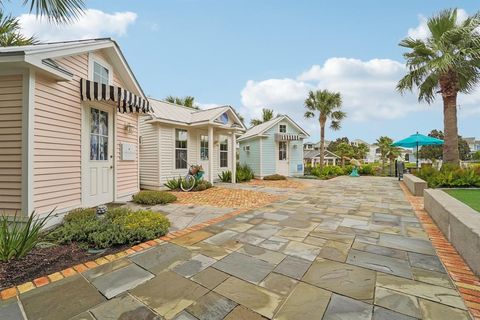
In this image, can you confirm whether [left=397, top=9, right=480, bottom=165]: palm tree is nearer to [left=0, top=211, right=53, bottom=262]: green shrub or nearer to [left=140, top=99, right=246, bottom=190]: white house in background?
[left=140, top=99, right=246, bottom=190]: white house in background

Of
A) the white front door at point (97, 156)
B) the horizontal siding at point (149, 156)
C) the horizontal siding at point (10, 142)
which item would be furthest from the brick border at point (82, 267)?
the horizontal siding at point (149, 156)

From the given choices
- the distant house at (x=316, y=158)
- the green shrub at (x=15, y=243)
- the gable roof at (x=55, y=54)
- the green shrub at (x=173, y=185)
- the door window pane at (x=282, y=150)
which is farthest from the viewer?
the distant house at (x=316, y=158)

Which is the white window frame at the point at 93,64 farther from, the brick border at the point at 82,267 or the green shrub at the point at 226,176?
the green shrub at the point at 226,176

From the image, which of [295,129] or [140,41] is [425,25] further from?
[140,41]

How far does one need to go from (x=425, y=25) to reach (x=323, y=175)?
9.87 m

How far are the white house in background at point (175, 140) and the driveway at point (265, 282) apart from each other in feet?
20.6

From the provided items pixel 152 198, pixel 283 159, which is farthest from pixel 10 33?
pixel 283 159

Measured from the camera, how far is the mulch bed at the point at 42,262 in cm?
240

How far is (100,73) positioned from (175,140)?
165 inches

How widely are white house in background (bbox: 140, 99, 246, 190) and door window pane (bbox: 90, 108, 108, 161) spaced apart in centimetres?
254

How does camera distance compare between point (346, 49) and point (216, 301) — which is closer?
point (216, 301)

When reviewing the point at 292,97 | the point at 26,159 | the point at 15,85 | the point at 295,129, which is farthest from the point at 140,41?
the point at 292,97

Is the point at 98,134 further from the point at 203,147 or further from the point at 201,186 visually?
the point at 203,147

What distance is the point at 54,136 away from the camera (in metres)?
4.36
